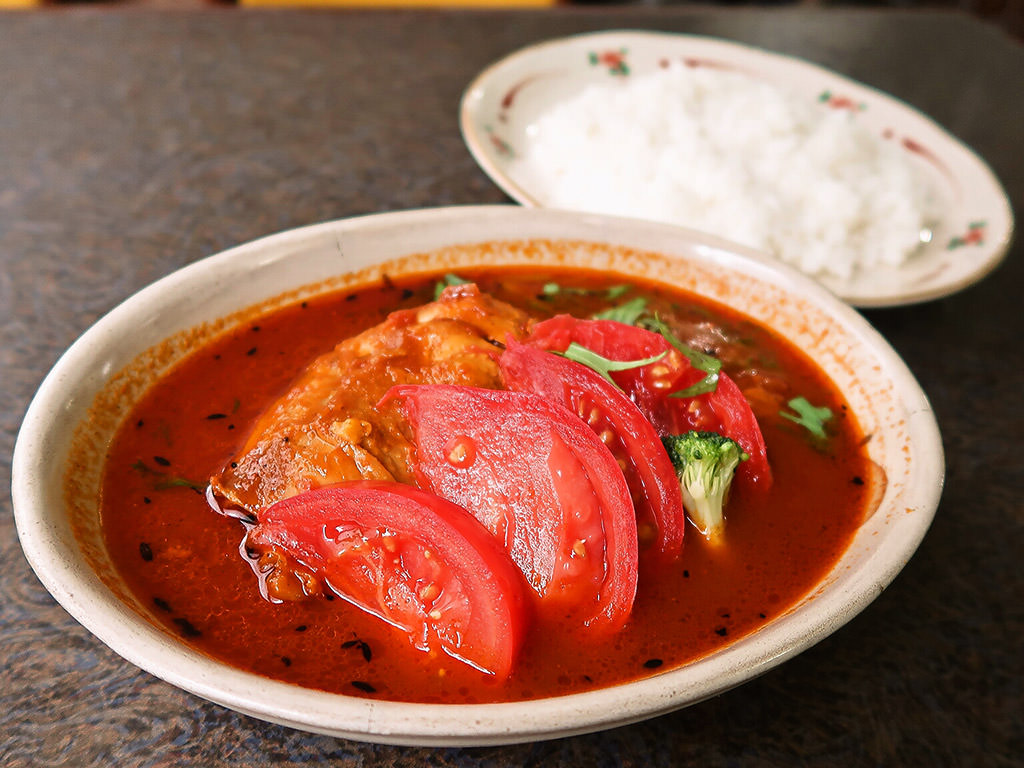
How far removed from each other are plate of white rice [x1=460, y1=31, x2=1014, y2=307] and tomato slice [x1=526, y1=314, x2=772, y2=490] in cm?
102

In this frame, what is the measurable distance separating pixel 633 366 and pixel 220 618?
1.02 metres

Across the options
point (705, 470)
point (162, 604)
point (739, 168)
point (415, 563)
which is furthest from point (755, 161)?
point (162, 604)

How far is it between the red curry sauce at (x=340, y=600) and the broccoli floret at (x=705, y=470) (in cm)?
5

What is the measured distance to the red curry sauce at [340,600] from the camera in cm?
154

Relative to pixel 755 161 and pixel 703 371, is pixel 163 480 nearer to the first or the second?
pixel 703 371

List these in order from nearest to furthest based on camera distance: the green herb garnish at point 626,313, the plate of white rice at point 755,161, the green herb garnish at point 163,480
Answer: the green herb garnish at point 163,480, the green herb garnish at point 626,313, the plate of white rice at point 755,161

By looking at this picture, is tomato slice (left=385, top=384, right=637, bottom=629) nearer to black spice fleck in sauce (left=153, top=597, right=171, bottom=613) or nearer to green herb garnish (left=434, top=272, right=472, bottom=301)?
black spice fleck in sauce (left=153, top=597, right=171, bottom=613)

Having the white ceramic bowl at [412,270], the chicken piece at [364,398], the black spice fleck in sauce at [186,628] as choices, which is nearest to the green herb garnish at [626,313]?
the white ceramic bowl at [412,270]

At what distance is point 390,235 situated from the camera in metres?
2.40

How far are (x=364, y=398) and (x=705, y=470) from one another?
2.57 feet

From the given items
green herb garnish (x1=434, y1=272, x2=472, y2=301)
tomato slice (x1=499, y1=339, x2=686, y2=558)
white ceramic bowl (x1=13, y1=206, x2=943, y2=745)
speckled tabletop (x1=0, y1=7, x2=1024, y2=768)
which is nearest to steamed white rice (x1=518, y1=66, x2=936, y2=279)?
speckled tabletop (x1=0, y1=7, x2=1024, y2=768)

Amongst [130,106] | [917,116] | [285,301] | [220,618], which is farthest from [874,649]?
[130,106]

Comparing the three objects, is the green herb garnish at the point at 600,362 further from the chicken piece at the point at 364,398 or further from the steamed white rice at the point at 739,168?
the steamed white rice at the point at 739,168

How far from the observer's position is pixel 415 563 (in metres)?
1.57
